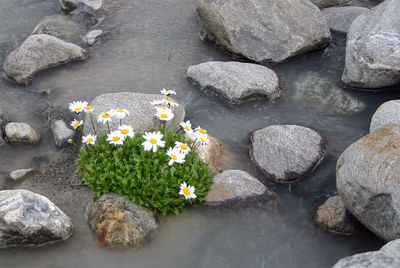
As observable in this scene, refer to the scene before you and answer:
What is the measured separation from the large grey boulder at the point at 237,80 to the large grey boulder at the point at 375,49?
1.36 m

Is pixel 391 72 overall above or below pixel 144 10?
above

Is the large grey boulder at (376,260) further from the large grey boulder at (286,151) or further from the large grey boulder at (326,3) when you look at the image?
the large grey boulder at (326,3)

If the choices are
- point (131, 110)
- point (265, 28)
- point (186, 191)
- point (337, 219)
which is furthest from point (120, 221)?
point (265, 28)

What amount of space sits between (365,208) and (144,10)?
7.24 m

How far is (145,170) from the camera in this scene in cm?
557

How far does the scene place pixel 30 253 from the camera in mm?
4934

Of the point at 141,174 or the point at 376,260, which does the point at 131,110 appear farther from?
the point at 376,260

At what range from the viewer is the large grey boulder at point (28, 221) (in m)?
4.83

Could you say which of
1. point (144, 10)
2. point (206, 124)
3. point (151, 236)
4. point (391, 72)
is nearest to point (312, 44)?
point (391, 72)

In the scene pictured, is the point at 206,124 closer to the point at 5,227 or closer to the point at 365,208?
the point at 365,208

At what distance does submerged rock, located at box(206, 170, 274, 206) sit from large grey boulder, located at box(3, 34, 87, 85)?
4.33 metres

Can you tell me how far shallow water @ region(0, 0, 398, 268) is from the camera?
505 centimetres

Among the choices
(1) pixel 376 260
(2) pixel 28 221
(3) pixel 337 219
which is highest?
(1) pixel 376 260

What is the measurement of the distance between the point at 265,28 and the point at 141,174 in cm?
451
